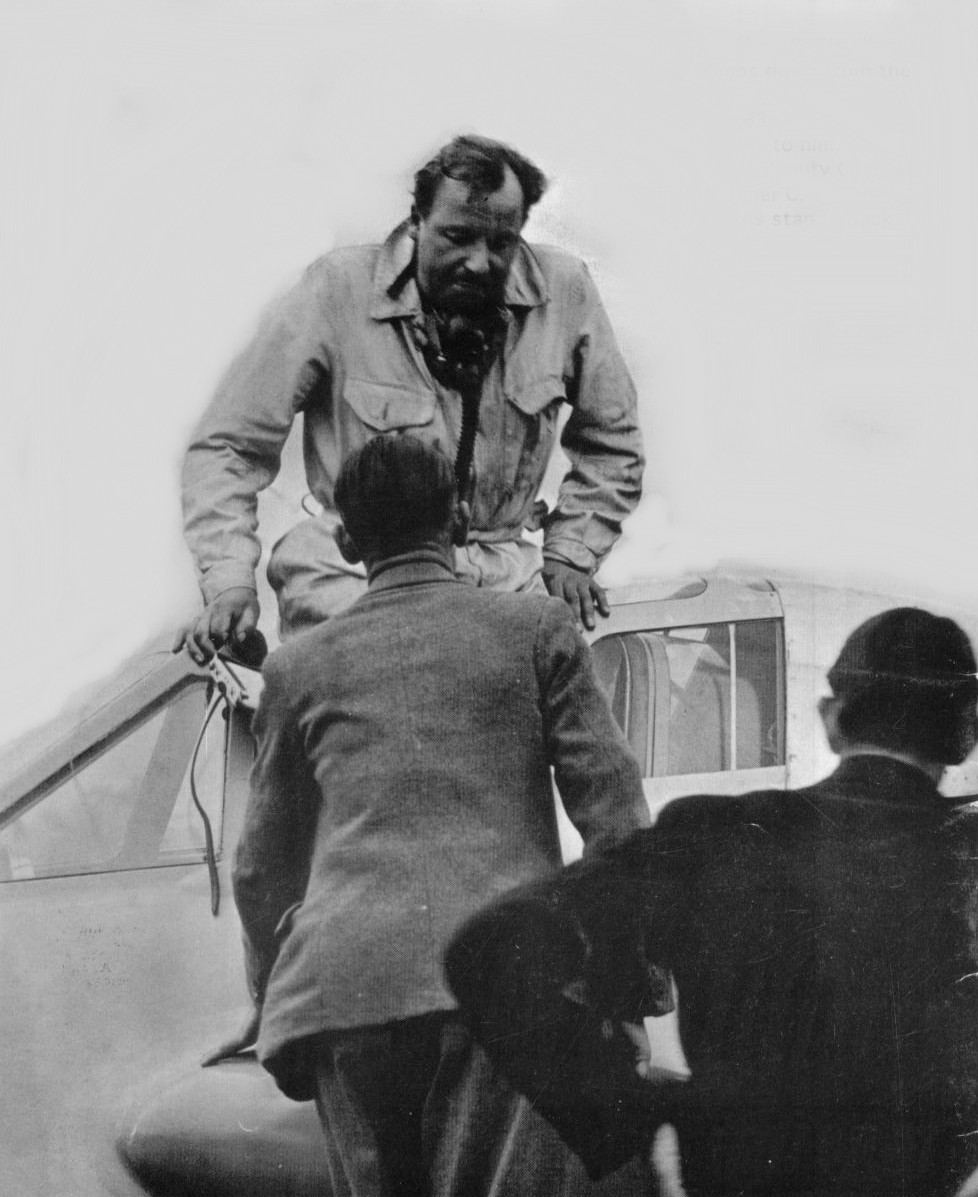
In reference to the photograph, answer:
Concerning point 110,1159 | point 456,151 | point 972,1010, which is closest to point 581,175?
point 456,151

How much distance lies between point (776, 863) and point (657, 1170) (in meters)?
0.72

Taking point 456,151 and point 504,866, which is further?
point 456,151

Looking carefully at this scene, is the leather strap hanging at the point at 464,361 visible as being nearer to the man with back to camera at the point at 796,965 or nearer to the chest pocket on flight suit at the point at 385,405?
the chest pocket on flight suit at the point at 385,405

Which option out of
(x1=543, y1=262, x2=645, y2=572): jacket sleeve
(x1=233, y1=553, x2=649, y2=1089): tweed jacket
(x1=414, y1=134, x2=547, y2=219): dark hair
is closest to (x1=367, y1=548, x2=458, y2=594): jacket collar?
(x1=233, y1=553, x2=649, y2=1089): tweed jacket

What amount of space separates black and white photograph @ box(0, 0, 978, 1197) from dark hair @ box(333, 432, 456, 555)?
0.04 feet

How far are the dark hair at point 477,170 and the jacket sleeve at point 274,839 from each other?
1.22m

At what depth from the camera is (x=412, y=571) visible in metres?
3.35

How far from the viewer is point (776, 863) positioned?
343 cm

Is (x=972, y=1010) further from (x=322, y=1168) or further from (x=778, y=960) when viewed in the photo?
(x=322, y=1168)

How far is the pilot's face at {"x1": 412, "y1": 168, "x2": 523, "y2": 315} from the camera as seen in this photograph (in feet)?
11.5

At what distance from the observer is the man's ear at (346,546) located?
3.42 m

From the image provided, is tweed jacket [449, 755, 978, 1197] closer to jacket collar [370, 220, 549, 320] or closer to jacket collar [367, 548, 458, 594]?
jacket collar [367, 548, 458, 594]

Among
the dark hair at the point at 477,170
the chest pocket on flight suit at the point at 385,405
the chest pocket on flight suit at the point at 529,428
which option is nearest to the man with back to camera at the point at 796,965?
the chest pocket on flight suit at the point at 529,428

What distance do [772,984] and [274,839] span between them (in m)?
1.16
